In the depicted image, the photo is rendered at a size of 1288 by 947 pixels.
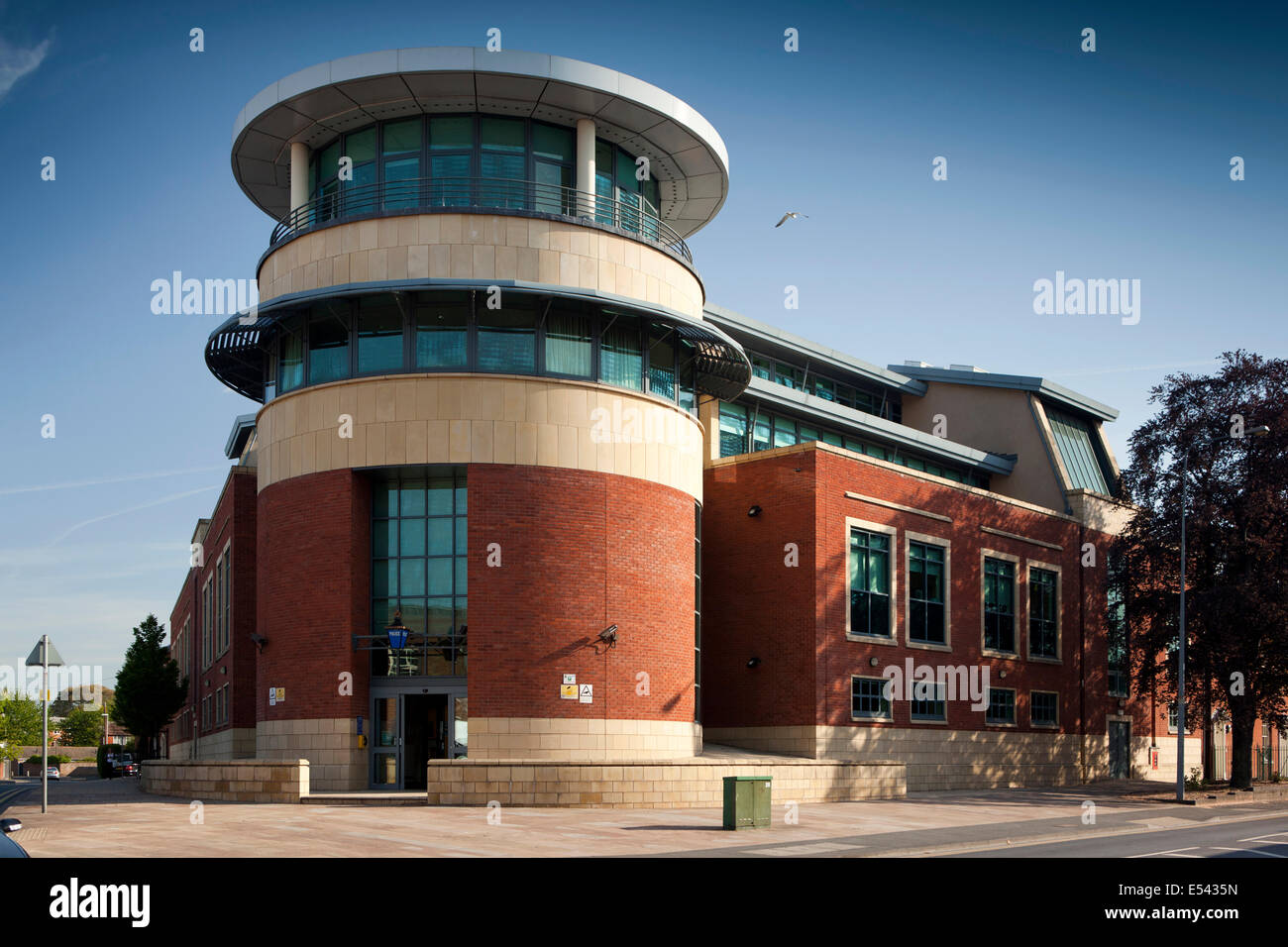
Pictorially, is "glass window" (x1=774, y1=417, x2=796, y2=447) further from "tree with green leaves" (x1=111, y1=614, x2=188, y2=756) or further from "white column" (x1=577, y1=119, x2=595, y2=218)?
"tree with green leaves" (x1=111, y1=614, x2=188, y2=756)

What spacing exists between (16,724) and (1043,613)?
4879 inches

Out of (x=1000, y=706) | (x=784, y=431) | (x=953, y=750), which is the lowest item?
(x=953, y=750)

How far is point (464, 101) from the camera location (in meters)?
31.4

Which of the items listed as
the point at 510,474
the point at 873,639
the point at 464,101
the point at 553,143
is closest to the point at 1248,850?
the point at 510,474

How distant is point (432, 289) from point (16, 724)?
127521 mm

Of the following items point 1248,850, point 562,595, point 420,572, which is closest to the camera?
point 1248,850

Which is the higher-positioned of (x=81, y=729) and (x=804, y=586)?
(x=804, y=586)

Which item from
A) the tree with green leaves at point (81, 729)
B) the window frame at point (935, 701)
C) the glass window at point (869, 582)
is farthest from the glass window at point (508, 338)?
the tree with green leaves at point (81, 729)

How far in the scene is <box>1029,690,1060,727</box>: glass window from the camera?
4515 centimetres

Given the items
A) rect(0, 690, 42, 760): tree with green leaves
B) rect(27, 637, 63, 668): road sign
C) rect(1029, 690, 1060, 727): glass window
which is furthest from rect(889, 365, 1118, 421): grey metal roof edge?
rect(0, 690, 42, 760): tree with green leaves

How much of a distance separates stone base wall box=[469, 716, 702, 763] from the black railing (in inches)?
483

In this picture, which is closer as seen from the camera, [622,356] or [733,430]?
[622,356]

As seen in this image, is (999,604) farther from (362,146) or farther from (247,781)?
(247,781)

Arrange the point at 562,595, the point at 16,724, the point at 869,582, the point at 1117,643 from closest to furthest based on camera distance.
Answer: the point at 562,595, the point at 869,582, the point at 1117,643, the point at 16,724
